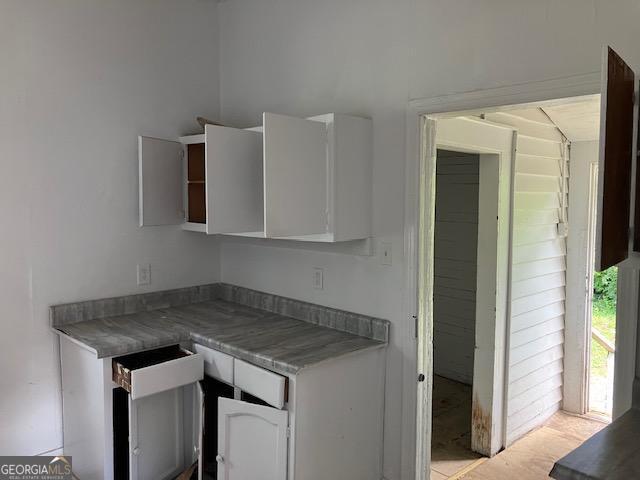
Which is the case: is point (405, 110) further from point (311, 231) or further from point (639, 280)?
point (639, 280)

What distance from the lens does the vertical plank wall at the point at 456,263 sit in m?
4.31

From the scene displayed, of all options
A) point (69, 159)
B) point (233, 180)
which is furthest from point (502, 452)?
point (69, 159)

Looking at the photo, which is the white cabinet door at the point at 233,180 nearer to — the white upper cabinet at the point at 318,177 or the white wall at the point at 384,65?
the white upper cabinet at the point at 318,177

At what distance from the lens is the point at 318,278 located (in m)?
2.73

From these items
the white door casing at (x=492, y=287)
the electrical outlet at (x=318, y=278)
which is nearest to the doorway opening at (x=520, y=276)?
the white door casing at (x=492, y=287)

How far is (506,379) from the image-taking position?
10.5 ft

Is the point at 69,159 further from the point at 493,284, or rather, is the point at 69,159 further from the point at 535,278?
the point at 535,278

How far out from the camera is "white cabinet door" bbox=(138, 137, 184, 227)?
9.36 feet

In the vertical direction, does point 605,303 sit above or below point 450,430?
above

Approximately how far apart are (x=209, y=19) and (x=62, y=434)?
2.46 m

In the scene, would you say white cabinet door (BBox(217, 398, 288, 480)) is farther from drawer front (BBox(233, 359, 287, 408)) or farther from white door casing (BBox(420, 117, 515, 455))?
white door casing (BBox(420, 117, 515, 455))

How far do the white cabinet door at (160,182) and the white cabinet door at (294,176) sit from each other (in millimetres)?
1006

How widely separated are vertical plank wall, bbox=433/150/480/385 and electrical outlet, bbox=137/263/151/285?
2508 mm

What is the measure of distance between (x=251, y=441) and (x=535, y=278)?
2200mm
